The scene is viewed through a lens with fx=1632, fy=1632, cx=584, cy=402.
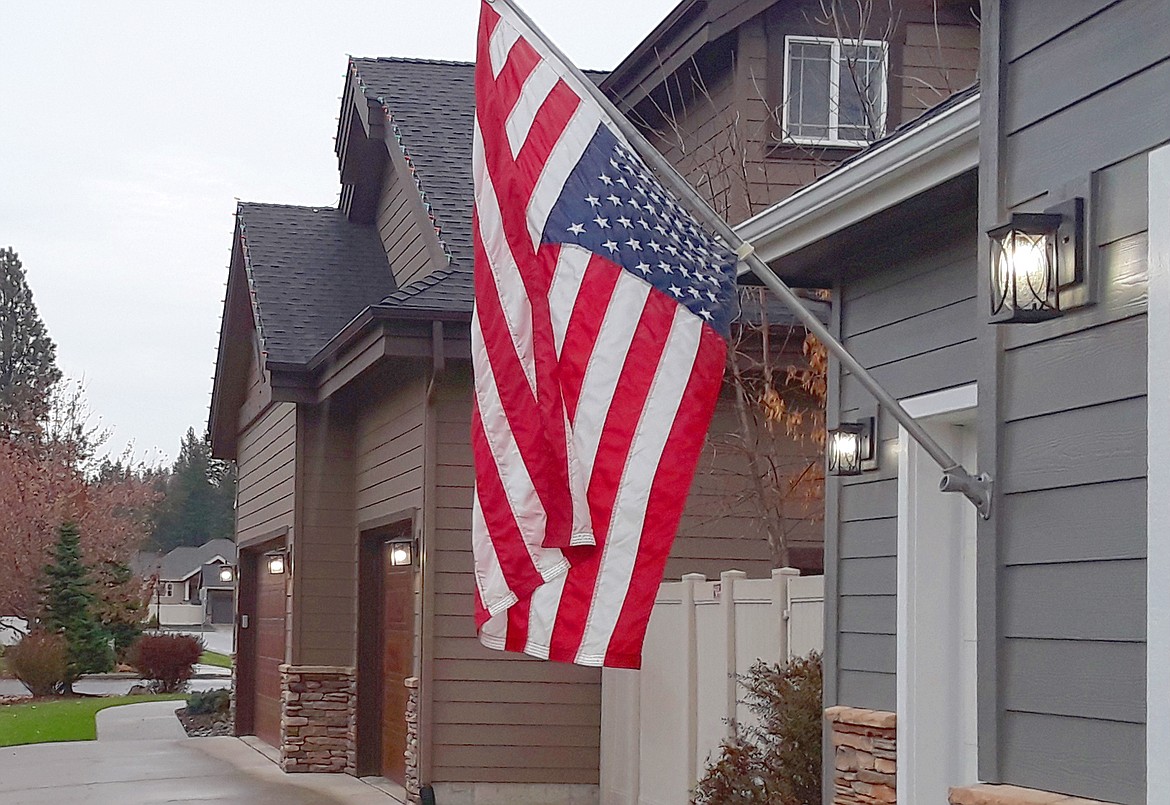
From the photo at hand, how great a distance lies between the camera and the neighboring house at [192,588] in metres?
76.4

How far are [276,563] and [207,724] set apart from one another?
559cm

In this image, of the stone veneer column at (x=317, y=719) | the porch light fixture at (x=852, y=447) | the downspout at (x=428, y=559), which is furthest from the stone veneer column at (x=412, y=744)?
the porch light fixture at (x=852, y=447)

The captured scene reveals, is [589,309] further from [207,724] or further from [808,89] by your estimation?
[207,724]

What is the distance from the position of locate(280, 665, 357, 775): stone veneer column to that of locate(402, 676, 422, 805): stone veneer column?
2.79m

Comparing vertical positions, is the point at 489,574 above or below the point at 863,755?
above

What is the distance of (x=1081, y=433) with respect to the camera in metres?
4.32

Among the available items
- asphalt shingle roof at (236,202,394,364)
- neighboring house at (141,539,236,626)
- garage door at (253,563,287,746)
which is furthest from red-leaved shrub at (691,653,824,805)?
neighboring house at (141,539,236,626)

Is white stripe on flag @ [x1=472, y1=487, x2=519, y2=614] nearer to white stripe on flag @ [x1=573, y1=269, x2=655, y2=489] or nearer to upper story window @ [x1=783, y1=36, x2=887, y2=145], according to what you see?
white stripe on flag @ [x1=573, y1=269, x2=655, y2=489]

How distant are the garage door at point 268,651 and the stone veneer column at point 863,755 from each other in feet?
35.0

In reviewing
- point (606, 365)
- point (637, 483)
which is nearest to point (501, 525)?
point (637, 483)

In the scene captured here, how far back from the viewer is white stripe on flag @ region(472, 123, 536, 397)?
5.66 m

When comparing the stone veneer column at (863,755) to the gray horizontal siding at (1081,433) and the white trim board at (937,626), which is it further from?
the gray horizontal siding at (1081,433)

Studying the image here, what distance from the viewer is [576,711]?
12461 millimetres

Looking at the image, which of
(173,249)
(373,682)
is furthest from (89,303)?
(373,682)
